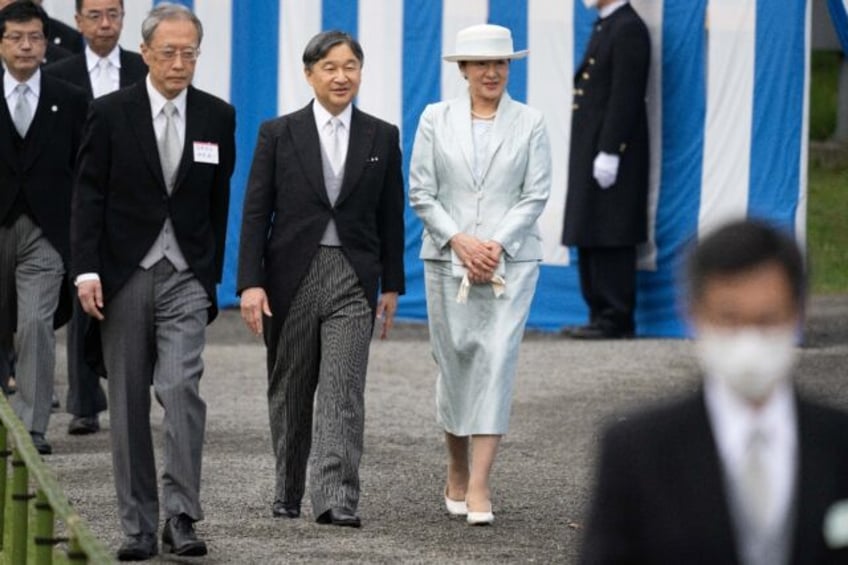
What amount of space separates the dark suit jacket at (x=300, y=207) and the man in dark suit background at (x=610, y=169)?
5242 mm

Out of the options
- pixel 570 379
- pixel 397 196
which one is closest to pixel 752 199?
pixel 570 379

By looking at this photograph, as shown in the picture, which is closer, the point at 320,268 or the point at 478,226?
the point at 320,268

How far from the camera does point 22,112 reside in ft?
30.9

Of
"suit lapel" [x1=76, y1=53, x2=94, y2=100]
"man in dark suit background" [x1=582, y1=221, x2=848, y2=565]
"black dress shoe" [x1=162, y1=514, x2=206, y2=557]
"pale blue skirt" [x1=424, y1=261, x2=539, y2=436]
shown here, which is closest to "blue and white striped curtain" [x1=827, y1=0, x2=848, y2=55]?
"suit lapel" [x1=76, y1=53, x2=94, y2=100]

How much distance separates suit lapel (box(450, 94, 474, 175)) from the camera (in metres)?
8.23

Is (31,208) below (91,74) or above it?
below

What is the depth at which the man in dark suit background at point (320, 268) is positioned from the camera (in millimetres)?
7898

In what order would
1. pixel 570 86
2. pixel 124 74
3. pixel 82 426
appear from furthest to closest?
pixel 570 86
pixel 124 74
pixel 82 426

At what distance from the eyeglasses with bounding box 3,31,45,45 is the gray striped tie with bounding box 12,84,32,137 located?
9.3 inches

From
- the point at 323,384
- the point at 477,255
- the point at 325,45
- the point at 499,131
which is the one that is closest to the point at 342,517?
the point at 323,384

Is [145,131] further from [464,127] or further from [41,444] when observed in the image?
[41,444]

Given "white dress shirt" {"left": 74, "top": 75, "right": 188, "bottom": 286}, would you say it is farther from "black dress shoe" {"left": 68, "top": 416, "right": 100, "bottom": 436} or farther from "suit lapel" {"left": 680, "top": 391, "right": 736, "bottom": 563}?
"suit lapel" {"left": 680, "top": 391, "right": 736, "bottom": 563}

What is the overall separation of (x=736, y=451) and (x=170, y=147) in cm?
471

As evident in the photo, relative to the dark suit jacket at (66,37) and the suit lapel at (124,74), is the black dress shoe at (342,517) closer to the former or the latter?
the suit lapel at (124,74)
